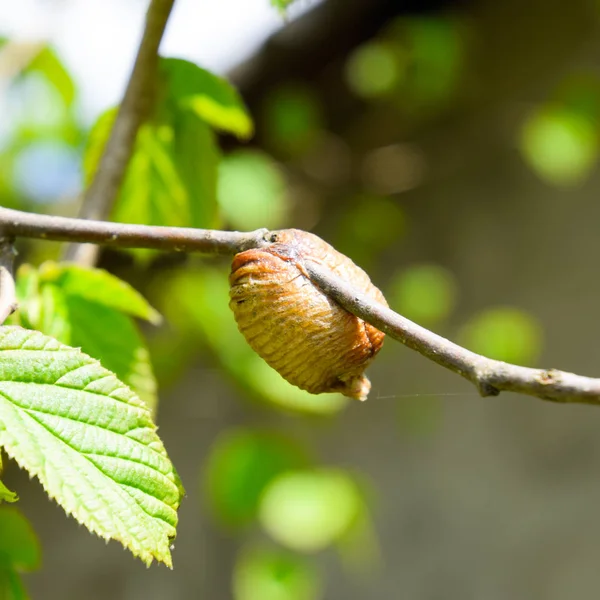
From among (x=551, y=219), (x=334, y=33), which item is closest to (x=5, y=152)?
(x=334, y=33)

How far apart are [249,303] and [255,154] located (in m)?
1.92

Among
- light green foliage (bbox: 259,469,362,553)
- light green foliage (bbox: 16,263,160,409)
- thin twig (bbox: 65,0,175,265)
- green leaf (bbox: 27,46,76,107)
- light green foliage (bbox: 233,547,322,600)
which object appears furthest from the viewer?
light green foliage (bbox: 233,547,322,600)

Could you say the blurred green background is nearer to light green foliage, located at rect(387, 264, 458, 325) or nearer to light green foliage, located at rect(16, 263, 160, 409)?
light green foliage, located at rect(387, 264, 458, 325)

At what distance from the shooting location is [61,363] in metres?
0.64

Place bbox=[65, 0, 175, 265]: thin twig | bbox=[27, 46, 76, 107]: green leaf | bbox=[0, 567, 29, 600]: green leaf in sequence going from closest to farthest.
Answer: bbox=[0, 567, 29, 600]: green leaf, bbox=[65, 0, 175, 265]: thin twig, bbox=[27, 46, 76, 107]: green leaf

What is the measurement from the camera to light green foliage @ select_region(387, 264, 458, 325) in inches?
96.8

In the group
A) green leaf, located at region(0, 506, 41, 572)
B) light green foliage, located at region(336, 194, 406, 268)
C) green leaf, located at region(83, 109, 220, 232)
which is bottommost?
light green foliage, located at region(336, 194, 406, 268)

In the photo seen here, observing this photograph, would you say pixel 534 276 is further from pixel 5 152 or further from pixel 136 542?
pixel 136 542

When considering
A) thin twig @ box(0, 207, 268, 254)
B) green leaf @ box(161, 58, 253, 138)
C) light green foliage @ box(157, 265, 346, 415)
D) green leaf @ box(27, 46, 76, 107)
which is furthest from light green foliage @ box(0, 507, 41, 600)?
green leaf @ box(27, 46, 76, 107)

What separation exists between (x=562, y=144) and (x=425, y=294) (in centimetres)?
64

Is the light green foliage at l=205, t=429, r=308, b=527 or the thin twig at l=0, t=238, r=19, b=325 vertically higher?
the thin twig at l=0, t=238, r=19, b=325

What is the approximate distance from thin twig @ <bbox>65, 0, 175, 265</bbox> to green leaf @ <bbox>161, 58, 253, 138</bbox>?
43 mm

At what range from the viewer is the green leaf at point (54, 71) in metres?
1.81

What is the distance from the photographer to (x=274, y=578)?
82.1 inches
